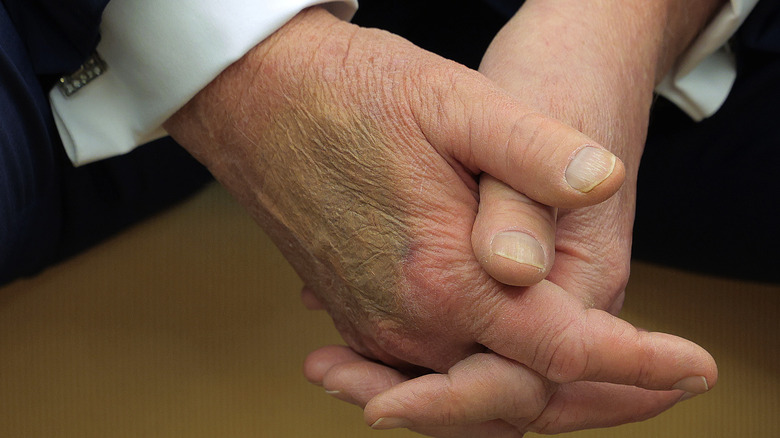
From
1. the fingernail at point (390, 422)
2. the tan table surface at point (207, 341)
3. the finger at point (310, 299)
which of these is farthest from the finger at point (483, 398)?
the tan table surface at point (207, 341)

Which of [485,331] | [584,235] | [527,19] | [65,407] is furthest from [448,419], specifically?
[65,407]

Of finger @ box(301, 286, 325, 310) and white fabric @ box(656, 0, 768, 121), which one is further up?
white fabric @ box(656, 0, 768, 121)

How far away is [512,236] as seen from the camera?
558 millimetres

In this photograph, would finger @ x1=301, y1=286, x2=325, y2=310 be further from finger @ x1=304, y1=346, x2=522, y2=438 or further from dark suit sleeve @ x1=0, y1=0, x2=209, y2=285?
dark suit sleeve @ x1=0, y1=0, x2=209, y2=285

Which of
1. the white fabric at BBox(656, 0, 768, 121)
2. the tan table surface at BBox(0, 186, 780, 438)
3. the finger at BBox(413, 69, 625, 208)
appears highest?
the white fabric at BBox(656, 0, 768, 121)

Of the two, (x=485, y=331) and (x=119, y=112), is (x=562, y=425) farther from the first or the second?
(x=119, y=112)

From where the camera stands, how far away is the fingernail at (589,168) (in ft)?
1.78

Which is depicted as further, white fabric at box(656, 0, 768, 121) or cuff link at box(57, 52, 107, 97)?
white fabric at box(656, 0, 768, 121)

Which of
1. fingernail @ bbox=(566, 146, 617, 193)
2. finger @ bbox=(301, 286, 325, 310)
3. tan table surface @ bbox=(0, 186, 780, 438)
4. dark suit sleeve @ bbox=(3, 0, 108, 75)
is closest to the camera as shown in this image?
fingernail @ bbox=(566, 146, 617, 193)

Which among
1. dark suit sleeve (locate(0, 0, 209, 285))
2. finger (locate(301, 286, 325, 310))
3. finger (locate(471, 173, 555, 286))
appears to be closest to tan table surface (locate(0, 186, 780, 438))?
dark suit sleeve (locate(0, 0, 209, 285))

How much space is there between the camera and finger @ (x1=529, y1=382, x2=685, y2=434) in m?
0.65

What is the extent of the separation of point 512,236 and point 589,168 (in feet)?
0.26

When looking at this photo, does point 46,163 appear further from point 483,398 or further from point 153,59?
point 483,398

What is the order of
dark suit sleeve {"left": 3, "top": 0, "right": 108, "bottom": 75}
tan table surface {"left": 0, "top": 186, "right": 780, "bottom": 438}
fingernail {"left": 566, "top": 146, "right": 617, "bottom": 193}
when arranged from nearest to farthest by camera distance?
fingernail {"left": 566, "top": 146, "right": 617, "bottom": 193} < dark suit sleeve {"left": 3, "top": 0, "right": 108, "bottom": 75} < tan table surface {"left": 0, "top": 186, "right": 780, "bottom": 438}
